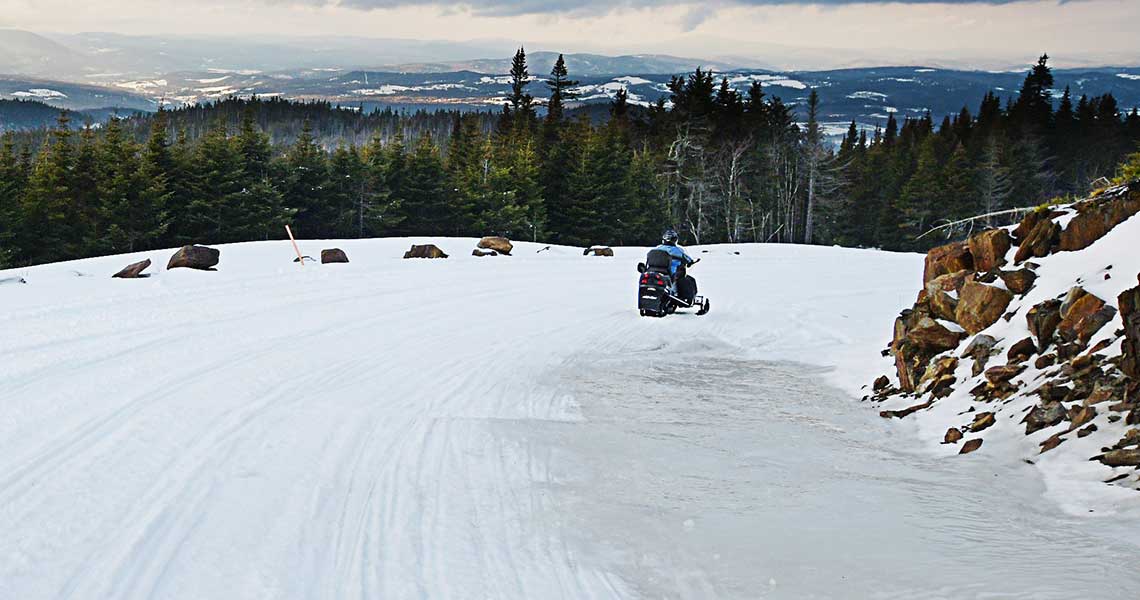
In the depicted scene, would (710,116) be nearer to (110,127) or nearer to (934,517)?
(110,127)

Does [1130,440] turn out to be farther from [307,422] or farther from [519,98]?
[519,98]

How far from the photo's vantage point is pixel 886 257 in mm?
32062

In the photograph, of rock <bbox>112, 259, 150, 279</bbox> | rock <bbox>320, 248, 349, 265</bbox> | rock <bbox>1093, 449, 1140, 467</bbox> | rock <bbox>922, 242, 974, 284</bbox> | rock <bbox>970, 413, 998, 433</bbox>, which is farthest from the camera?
rock <bbox>320, 248, 349, 265</bbox>

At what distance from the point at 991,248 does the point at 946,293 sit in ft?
2.31

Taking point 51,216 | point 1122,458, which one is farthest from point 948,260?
point 51,216

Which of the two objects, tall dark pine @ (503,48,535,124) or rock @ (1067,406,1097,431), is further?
tall dark pine @ (503,48,535,124)

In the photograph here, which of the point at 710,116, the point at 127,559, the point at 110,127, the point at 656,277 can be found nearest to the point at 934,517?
the point at 127,559

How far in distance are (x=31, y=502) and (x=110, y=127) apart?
42709 millimetres

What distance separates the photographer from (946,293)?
1005cm

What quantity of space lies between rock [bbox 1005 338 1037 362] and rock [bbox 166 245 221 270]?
54.2 feet

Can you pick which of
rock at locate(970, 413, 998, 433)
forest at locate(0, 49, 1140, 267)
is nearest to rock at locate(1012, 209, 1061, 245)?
rock at locate(970, 413, 998, 433)

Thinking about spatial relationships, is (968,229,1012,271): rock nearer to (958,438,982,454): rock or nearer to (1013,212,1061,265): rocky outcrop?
(1013,212,1061,265): rocky outcrop

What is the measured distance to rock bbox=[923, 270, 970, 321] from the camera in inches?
390

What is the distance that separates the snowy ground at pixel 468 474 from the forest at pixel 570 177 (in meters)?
27.5
